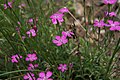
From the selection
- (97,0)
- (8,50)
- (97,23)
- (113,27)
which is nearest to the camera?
(113,27)

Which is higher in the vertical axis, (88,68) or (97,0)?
(97,0)

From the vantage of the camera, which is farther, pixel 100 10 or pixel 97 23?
pixel 100 10

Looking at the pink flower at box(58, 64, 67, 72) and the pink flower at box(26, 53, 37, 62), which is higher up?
the pink flower at box(26, 53, 37, 62)

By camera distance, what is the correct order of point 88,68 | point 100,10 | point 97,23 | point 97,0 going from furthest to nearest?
point 97,0
point 100,10
point 88,68
point 97,23

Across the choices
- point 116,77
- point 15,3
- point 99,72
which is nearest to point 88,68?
point 99,72

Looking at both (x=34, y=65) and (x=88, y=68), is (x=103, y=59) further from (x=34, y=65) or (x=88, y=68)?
(x=34, y=65)

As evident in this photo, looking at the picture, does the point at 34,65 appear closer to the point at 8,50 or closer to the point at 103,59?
the point at 8,50

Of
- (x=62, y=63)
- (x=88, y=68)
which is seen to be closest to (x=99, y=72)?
(x=88, y=68)

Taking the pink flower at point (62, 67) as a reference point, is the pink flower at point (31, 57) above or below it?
above

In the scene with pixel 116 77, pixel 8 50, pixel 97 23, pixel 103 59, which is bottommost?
pixel 116 77
